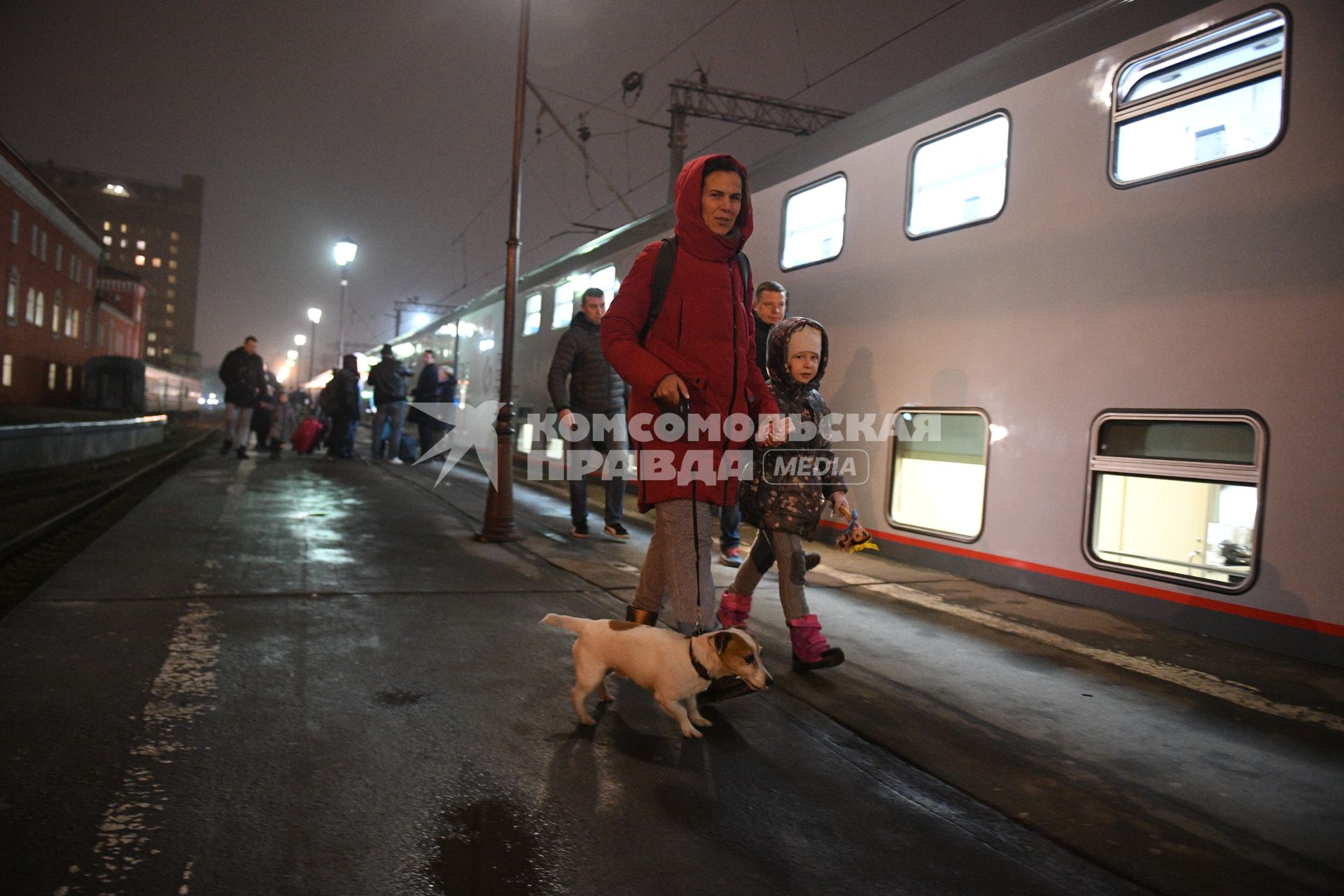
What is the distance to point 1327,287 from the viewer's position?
4055 millimetres

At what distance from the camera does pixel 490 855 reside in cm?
213

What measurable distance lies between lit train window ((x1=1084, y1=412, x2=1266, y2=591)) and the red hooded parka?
9.47 feet

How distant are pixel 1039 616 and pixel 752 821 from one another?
330 centimetres

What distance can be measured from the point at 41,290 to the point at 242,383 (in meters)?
36.3

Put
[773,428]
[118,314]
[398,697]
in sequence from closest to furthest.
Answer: [398,697] → [773,428] → [118,314]

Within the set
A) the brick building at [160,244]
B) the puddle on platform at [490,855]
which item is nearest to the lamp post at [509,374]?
the puddle on platform at [490,855]

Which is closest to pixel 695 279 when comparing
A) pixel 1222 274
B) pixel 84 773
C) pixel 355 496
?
pixel 84 773

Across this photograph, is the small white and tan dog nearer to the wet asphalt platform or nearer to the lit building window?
the wet asphalt platform

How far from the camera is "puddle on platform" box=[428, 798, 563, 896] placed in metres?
2.00

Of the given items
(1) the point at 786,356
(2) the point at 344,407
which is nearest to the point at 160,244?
(2) the point at 344,407

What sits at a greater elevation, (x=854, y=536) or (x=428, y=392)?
(x=428, y=392)

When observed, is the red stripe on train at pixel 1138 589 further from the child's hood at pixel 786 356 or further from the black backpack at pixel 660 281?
the black backpack at pixel 660 281

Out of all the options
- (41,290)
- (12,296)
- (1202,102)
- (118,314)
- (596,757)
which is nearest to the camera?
(596,757)

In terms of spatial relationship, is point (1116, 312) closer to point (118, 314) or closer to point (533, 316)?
point (533, 316)
